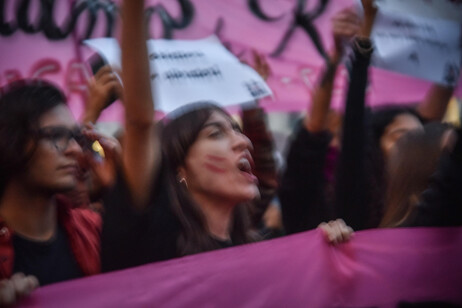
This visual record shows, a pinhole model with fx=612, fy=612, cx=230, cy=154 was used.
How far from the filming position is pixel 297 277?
1839 mm

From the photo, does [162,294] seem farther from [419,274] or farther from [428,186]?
[428,186]

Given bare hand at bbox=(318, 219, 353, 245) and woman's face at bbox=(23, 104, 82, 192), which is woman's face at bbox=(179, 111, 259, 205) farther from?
woman's face at bbox=(23, 104, 82, 192)

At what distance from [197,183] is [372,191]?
69 cm

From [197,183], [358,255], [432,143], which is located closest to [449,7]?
[432,143]

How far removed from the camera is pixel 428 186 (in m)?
2.22

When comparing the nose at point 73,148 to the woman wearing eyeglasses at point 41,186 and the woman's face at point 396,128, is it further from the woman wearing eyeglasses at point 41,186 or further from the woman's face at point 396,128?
the woman's face at point 396,128

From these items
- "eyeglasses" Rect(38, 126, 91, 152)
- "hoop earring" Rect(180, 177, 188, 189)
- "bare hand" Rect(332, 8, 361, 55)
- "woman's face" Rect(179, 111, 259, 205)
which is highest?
"bare hand" Rect(332, 8, 361, 55)

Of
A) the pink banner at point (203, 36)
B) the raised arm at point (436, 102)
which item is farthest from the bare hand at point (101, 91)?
the raised arm at point (436, 102)

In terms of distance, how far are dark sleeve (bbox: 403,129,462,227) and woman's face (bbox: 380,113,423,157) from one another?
1.51 feet

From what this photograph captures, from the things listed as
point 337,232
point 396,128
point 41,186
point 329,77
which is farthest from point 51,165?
point 396,128

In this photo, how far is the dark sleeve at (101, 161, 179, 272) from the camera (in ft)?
5.07

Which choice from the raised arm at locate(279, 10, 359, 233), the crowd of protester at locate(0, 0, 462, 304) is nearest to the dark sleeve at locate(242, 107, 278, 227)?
the crowd of protester at locate(0, 0, 462, 304)

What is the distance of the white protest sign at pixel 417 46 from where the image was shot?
2475 millimetres

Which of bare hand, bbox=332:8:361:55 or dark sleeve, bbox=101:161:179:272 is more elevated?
bare hand, bbox=332:8:361:55
